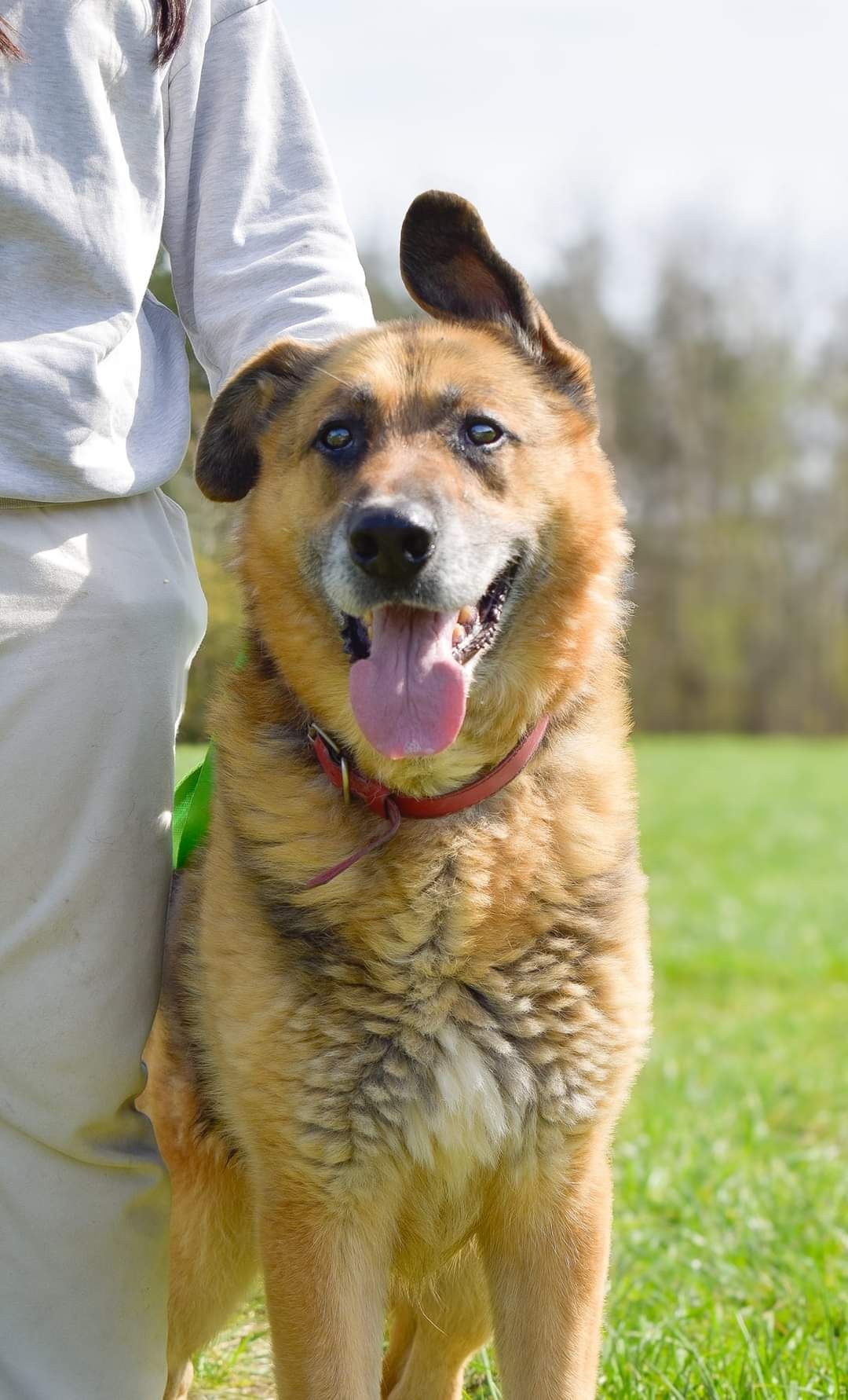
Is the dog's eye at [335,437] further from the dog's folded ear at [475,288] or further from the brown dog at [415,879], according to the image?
the dog's folded ear at [475,288]

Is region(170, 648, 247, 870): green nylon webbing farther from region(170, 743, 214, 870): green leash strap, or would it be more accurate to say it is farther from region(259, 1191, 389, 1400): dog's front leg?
region(259, 1191, 389, 1400): dog's front leg

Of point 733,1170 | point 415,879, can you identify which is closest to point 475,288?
point 415,879

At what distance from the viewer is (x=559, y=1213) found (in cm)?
239

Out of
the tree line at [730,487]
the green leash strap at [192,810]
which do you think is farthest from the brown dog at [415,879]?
the tree line at [730,487]

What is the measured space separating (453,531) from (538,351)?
59 centimetres

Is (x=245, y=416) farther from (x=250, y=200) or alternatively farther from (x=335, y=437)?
(x=250, y=200)

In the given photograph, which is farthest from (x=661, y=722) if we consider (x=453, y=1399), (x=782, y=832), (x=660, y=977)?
(x=453, y=1399)

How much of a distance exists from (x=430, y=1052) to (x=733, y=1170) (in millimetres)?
2548

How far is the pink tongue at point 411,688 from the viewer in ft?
7.56

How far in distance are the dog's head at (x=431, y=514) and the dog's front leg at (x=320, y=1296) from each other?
78 centimetres

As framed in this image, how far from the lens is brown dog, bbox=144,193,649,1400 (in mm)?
2318

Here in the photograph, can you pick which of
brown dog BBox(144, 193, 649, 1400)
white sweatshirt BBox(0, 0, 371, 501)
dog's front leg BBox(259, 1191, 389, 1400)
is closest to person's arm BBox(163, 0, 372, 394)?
white sweatshirt BBox(0, 0, 371, 501)

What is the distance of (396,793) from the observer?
248cm

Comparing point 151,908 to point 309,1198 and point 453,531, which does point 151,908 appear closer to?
point 309,1198
